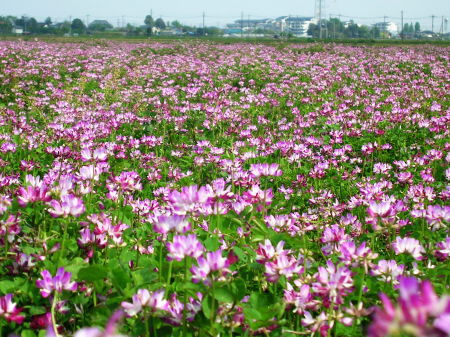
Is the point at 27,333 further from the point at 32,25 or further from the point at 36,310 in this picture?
the point at 32,25

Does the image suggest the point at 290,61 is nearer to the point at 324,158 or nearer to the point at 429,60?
the point at 429,60

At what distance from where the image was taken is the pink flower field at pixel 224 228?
5.76ft

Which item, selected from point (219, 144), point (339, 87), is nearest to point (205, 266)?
point (219, 144)

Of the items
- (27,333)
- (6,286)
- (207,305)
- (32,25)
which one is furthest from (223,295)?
Answer: (32,25)

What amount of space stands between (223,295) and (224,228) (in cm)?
109

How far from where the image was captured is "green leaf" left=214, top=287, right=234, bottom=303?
1.63 meters

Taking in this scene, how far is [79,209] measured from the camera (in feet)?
6.51

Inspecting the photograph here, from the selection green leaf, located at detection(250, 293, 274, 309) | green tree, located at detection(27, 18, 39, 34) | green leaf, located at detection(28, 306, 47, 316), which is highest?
green tree, located at detection(27, 18, 39, 34)

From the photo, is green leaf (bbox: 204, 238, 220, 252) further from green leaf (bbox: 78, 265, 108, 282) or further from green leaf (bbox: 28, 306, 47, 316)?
green leaf (bbox: 28, 306, 47, 316)

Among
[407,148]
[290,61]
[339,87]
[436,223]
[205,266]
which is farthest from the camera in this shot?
[290,61]

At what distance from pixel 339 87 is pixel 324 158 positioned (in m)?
7.28

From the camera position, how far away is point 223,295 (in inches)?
64.8

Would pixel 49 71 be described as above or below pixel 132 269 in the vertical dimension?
above

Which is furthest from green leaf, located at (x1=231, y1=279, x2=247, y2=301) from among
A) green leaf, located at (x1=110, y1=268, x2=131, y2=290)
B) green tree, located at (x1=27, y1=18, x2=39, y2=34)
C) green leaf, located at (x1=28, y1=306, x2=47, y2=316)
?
green tree, located at (x1=27, y1=18, x2=39, y2=34)
